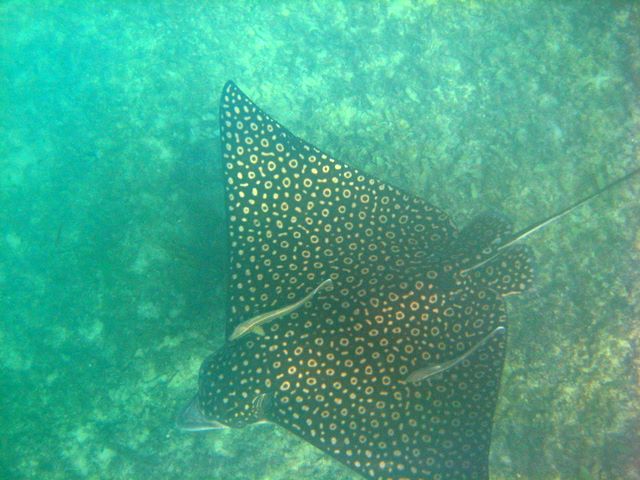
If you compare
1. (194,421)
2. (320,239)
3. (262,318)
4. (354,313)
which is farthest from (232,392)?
(320,239)

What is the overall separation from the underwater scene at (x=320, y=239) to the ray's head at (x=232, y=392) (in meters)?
0.02

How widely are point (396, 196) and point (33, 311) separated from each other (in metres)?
4.76

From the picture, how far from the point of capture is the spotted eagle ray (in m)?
3.40

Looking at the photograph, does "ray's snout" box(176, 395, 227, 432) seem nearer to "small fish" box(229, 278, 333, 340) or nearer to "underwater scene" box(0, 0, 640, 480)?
"underwater scene" box(0, 0, 640, 480)

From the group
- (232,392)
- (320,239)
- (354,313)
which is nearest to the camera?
(232,392)

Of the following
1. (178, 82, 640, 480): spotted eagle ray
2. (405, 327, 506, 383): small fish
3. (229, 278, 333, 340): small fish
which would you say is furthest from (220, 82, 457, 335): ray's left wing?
(405, 327, 506, 383): small fish

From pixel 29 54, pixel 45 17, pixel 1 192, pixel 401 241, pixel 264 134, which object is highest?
pixel 45 17

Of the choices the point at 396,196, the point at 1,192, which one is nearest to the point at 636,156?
the point at 396,196

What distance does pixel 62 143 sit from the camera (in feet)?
18.9

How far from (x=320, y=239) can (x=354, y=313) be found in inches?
32.6

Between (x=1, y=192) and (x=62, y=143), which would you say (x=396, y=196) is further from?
(x=1, y=192)

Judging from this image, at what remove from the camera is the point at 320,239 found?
4.04m

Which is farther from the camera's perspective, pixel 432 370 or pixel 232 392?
pixel 232 392

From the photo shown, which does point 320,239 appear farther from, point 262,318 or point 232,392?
point 232,392
